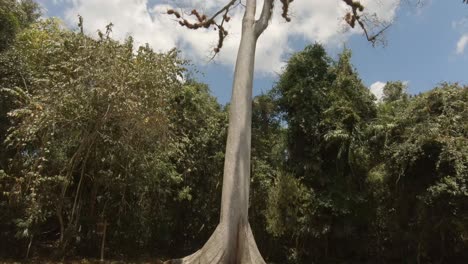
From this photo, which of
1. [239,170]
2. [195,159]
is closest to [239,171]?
[239,170]

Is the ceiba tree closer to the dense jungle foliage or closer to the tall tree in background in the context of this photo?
the tall tree in background

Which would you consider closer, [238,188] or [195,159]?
[238,188]

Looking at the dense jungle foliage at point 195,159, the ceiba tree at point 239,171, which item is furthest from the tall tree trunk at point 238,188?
the dense jungle foliage at point 195,159

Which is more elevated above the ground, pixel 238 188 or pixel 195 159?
pixel 195 159

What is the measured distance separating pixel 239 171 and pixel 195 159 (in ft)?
19.9

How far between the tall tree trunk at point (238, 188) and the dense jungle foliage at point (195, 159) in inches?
110

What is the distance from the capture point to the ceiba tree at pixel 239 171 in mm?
5973

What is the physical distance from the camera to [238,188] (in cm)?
622

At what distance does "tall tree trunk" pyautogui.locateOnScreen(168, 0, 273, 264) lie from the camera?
5.96 meters

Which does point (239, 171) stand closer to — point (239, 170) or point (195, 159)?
point (239, 170)

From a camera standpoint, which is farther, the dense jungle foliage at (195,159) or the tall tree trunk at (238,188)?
the dense jungle foliage at (195,159)

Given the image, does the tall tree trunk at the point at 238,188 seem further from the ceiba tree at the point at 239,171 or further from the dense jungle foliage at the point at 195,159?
the dense jungle foliage at the point at 195,159

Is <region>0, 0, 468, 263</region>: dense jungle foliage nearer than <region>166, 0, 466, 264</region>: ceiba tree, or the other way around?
<region>166, 0, 466, 264</region>: ceiba tree

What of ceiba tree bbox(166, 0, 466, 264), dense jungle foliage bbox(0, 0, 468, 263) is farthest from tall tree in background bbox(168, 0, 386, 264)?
dense jungle foliage bbox(0, 0, 468, 263)
